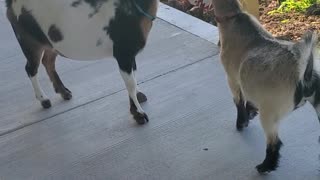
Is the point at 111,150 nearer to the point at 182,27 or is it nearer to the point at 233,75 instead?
the point at 233,75

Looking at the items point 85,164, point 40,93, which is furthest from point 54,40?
point 85,164

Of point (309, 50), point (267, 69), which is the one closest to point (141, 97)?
point (267, 69)

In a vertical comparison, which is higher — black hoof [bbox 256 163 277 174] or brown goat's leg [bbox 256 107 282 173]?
brown goat's leg [bbox 256 107 282 173]

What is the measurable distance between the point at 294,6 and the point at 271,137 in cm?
251

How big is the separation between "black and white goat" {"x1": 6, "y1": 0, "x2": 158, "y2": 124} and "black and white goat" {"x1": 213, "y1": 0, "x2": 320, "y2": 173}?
550 millimetres

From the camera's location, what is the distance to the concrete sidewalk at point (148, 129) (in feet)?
11.1

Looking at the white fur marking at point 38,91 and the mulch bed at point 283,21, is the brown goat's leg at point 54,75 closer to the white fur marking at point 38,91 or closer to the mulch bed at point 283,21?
the white fur marking at point 38,91

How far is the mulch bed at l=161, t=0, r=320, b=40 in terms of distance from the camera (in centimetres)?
481

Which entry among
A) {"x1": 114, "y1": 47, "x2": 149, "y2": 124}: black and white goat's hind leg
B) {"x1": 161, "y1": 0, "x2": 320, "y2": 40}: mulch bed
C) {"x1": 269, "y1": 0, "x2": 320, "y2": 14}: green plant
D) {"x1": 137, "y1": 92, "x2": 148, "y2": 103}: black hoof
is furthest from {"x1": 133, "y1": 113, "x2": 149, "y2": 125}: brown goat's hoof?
{"x1": 269, "y1": 0, "x2": 320, "y2": 14}: green plant

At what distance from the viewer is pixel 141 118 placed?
150 inches

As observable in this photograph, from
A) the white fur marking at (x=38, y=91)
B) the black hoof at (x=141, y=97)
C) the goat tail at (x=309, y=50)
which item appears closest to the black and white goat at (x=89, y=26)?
the black hoof at (x=141, y=97)

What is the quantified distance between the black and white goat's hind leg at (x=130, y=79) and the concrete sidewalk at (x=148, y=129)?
7 cm

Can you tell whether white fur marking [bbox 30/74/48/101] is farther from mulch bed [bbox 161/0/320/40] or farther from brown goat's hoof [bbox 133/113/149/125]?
mulch bed [bbox 161/0/320/40]

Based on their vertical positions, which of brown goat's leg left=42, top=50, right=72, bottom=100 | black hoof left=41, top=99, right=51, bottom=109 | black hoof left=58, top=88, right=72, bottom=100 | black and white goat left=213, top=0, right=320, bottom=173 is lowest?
black hoof left=41, top=99, right=51, bottom=109
